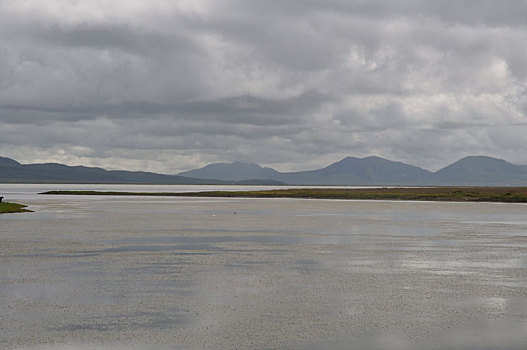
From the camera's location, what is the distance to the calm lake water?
1438cm

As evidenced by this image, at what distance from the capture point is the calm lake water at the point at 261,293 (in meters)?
14.4

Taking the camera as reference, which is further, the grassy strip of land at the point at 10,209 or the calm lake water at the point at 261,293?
the grassy strip of land at the point at 10,209

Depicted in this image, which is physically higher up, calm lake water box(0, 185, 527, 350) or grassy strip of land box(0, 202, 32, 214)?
grassy strip of land box(0, 202, 32, 214)

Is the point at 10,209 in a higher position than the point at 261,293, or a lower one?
higher

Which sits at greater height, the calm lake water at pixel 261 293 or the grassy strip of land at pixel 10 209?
the grassy strip of land at pixel 10 209

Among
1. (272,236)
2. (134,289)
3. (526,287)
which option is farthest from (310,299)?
(272,236)

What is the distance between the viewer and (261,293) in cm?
1972

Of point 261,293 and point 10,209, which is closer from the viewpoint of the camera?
point 261,293

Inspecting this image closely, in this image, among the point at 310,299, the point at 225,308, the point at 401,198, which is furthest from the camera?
the point at 401,198

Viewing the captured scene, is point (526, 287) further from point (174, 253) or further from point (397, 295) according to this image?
point (174, 253)

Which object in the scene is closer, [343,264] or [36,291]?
[36,291]

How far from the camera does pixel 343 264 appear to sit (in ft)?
87.2

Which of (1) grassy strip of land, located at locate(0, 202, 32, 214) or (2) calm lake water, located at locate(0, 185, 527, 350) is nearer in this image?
(2) calm lake water, located at locate(0, 185, 527, 350)

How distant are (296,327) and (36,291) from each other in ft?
30.3
